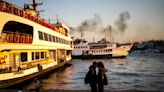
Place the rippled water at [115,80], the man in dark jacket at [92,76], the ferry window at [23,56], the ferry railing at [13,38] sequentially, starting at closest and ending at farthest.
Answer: the man in dark jacket at [92,76] < the ferry railing at [13,38] < the ferry window at [23,56] < the rippled water at [115,80]

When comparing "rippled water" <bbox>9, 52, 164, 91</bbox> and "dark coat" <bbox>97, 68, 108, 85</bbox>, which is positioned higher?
"dark coat" <bbox>97, 68, 108, 85</bbox>

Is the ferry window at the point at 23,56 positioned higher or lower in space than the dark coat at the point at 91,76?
higher

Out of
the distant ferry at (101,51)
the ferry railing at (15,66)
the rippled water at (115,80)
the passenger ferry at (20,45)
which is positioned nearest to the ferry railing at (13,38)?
the passenger ferry at (20,45)

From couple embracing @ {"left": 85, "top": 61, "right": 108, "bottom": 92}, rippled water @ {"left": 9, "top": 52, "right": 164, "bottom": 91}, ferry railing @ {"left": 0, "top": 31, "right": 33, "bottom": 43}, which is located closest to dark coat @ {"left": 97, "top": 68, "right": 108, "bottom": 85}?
couple embracing @ {"left": 85, "top": 61, "right": 108, "bottom": 92}

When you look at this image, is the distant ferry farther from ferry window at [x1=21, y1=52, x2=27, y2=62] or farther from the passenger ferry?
ferry window at [x1=21, y1=52, x2=27, y2=62]

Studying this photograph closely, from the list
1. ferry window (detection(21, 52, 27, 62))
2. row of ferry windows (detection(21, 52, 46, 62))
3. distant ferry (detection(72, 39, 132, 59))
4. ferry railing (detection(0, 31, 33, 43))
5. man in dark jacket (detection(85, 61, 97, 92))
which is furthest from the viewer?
distant ferry (detection(72, 39, 132, 59))

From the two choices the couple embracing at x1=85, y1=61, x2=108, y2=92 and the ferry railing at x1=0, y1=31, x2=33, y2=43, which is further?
the ferry railing at x1=0, y1=31, x2=33, y2=43

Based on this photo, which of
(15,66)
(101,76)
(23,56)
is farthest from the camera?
(23,56)

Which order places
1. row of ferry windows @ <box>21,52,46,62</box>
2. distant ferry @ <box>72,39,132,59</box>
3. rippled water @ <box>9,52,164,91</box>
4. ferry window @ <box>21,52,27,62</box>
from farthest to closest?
distant ferry @ <box>72,39,132,59</box> < rippled water @ <box>9,52,164,91</box> < row of ferry windows @ <box>21,52,46,62</box> < ferry window @ <box>21,52,27,62</box>

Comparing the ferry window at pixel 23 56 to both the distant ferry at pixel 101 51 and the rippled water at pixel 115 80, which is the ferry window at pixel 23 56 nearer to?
the rippled water at pixel 115 80

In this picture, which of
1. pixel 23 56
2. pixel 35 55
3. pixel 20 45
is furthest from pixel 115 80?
pixel 20 45

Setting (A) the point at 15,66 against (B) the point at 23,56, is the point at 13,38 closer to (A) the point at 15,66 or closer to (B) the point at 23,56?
(A) the point at 15,66

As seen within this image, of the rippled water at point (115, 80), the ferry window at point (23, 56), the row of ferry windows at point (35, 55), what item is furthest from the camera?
the rippled water at point (115, 80)

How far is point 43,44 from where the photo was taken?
86.3 ft
